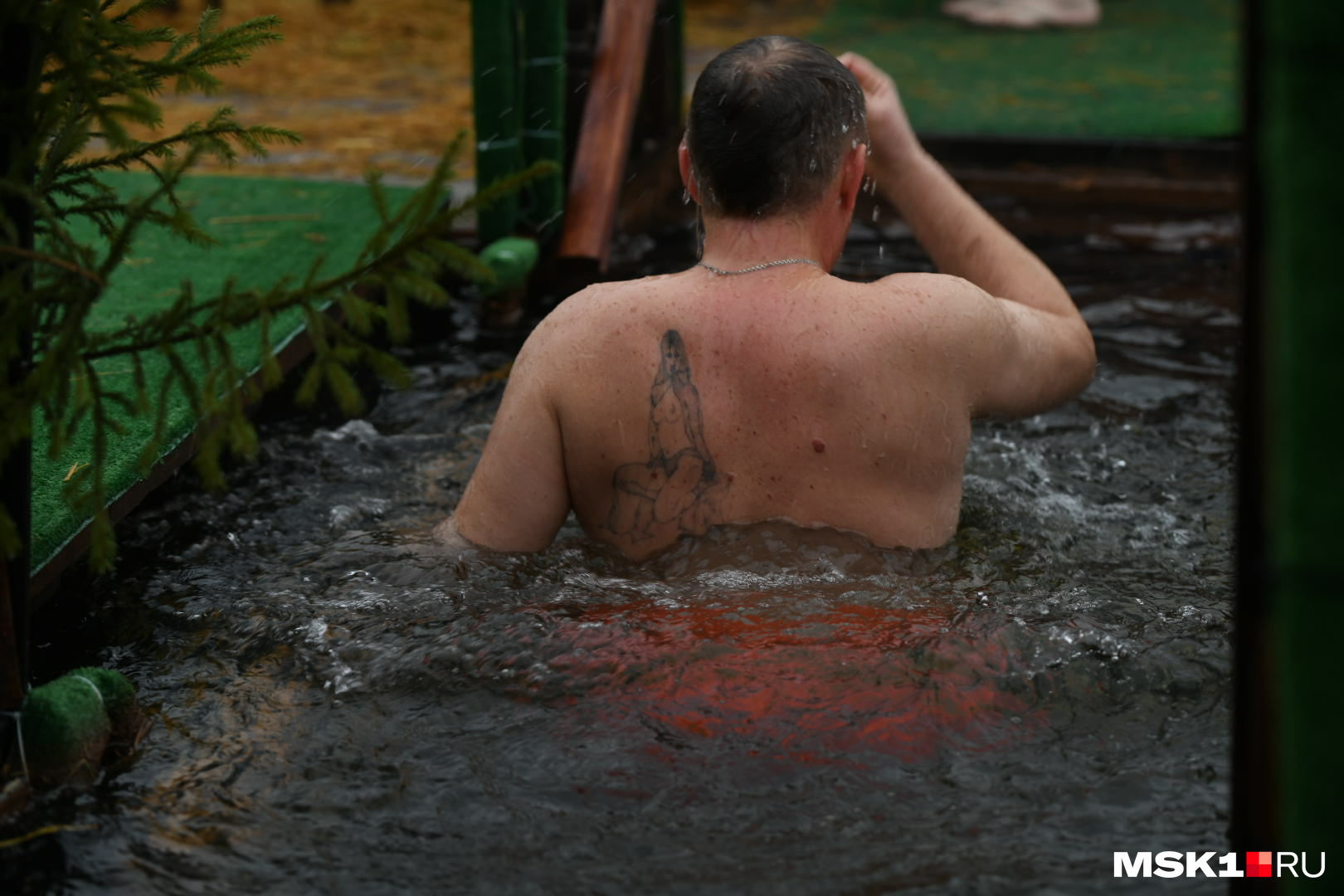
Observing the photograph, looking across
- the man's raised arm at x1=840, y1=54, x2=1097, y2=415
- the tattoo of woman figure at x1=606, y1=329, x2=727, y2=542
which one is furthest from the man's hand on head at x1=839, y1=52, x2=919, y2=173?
the tattoo of woman figure at x1=606, y1=329, x2=727, y2=542

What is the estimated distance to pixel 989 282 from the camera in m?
3.15

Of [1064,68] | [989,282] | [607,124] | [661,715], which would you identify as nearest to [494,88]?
[607,124]

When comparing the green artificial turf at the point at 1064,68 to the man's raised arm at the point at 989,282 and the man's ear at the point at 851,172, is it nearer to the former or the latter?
the man's raised arm at the point at 989,282

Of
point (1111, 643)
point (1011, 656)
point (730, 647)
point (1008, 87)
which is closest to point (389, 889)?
point (730, 647)

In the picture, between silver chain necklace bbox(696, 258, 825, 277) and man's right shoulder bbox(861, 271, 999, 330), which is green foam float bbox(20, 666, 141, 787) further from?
man's right shoulder bbox(861, 271, 999, 330)

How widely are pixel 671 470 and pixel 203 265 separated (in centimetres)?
294

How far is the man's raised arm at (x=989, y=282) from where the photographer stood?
2766mm

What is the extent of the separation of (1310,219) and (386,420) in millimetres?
3666

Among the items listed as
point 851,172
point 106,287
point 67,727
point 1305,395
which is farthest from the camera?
point 851,172

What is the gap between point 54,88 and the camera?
203 cm

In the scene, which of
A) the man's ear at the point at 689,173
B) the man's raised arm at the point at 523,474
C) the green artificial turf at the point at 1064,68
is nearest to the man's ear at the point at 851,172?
the man's ear at the point at 689,173

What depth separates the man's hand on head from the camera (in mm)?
3084

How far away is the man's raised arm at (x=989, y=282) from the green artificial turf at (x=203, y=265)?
140 cm

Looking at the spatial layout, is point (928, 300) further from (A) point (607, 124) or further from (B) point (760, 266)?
(A) point (607, 124)
